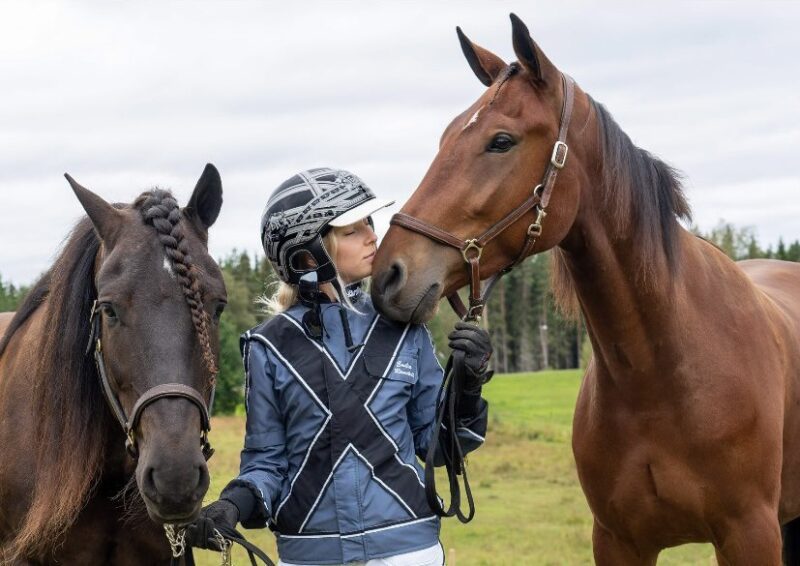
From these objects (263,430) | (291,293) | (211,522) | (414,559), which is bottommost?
(414,559)

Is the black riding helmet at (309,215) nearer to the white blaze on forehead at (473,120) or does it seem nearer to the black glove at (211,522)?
the white blaze on forehead at (473,120)

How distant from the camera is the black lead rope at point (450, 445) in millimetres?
3211

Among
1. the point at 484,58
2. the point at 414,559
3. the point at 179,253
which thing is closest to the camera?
the point at 179,253

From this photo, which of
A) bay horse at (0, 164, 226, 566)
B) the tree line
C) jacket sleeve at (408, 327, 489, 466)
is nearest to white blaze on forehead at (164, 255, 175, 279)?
bay horse at (0, 164, 226, 566)

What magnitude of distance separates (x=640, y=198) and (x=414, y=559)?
5.99 feet

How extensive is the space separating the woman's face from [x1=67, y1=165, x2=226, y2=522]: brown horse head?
1.52 feet

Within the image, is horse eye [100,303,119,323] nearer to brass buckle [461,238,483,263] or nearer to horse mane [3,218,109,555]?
horse mane [3,218,109,555]

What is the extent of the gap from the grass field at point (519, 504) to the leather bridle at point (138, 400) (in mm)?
1055

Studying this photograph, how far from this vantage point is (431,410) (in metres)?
3.49

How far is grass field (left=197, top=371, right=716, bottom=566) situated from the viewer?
35.7ft

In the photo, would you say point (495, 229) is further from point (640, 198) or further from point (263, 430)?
point (263, 430)

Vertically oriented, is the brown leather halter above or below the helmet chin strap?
above

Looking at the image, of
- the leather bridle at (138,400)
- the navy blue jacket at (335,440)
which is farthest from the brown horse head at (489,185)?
the leather bridle at (138,400)

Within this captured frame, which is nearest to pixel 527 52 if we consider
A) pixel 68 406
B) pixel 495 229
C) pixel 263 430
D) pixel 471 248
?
pixel 495 229
